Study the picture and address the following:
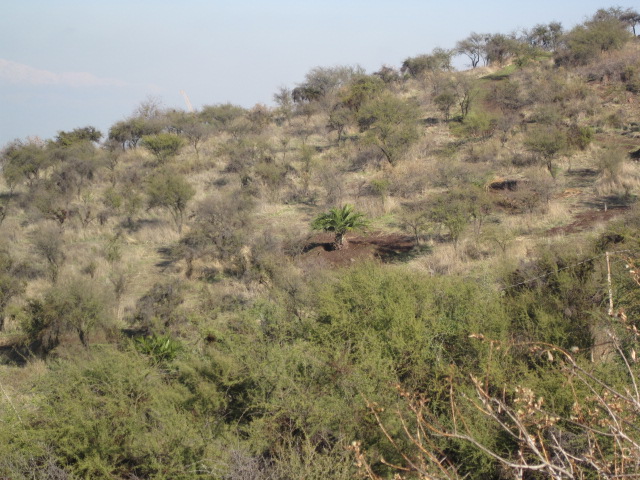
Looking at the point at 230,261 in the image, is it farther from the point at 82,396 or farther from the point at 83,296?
the point at 82,396

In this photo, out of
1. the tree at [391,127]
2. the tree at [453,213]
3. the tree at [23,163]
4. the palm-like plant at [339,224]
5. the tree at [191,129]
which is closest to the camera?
the tree at [453,213]

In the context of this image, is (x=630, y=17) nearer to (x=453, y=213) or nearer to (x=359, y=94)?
(x=359, y=94)

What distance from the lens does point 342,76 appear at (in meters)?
33.5

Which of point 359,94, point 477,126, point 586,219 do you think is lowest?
point 586,219

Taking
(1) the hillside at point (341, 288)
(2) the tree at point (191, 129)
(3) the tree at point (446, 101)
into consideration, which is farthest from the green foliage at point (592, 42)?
(2) the tree at point (191, 129)

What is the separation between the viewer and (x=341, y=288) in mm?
8430

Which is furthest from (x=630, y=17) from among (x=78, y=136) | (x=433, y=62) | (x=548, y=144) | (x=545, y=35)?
(x=78, y=136)

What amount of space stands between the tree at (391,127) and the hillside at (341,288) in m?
0.13

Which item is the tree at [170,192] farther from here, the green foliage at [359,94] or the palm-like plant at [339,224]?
the green foliage at [359,94]

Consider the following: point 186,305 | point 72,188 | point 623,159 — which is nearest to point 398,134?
point 623,159

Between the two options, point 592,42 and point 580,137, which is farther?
point 592,42

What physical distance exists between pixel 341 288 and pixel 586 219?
8572mm

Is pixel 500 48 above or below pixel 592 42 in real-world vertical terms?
above

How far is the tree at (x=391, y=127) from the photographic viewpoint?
774 inches
